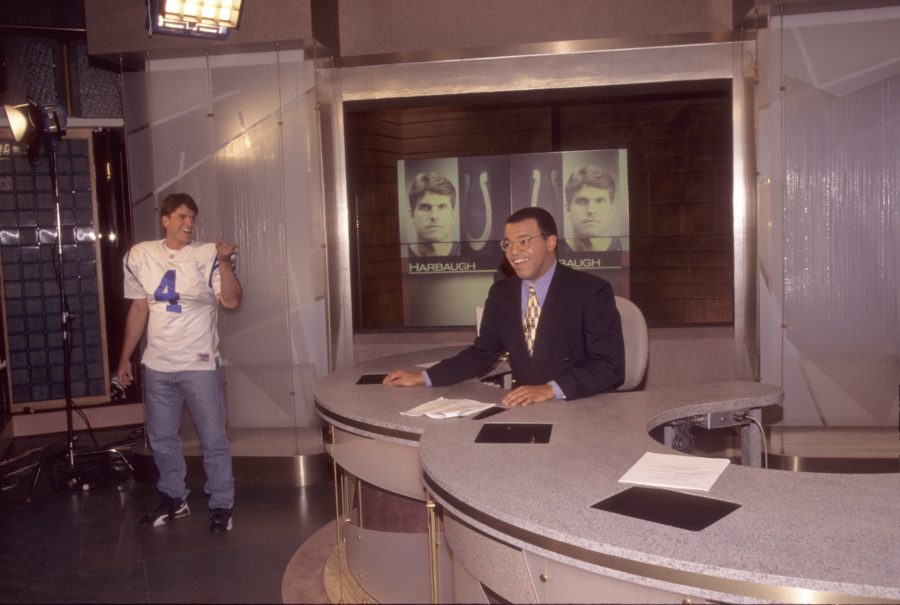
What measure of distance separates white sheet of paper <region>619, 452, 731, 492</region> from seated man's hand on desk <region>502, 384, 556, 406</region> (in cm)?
71

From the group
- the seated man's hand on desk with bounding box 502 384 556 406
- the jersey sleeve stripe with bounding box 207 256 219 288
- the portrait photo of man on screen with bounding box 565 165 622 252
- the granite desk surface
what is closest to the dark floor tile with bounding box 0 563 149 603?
the jersey sleeve stripe with bounding box 207 256 219 288

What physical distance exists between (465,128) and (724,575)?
269 inches

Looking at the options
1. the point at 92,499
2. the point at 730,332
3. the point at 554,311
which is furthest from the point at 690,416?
the point at 92,499

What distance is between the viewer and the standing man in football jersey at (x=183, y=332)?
378 centimetres

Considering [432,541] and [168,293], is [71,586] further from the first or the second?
[432,541]

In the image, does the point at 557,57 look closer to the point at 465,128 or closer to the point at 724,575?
the point at 465,128

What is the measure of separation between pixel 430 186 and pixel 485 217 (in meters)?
0.43

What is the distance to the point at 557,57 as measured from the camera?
4871 millimetres

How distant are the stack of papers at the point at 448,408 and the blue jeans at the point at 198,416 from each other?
5.00 ft

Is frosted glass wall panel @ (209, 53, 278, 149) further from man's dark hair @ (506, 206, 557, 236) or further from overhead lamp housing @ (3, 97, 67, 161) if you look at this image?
man's dark hair @ (506, 206, 557, 236)

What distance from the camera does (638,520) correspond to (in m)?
1.58

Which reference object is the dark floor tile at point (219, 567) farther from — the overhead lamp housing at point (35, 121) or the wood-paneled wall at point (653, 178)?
the wood-paneled wall at point (653, 178)

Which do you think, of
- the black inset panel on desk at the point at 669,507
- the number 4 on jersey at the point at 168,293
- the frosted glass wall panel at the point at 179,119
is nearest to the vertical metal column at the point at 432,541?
the black inset panel on desk at the point at 669,507

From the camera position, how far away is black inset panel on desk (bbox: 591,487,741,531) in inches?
61.8
